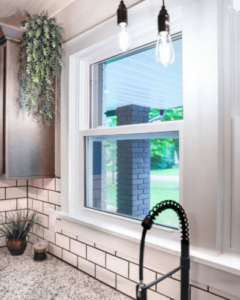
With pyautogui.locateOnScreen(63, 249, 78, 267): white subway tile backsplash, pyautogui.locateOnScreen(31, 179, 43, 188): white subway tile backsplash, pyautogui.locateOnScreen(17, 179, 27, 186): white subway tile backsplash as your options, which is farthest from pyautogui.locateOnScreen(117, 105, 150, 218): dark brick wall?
pyautogui.locateOnScreen(17, 179, 27, 186): white subway tile backsplash

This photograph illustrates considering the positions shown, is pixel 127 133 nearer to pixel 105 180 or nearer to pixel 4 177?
pixel 105 180

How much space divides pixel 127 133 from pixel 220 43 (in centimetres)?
63

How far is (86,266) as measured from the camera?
165 centimetres

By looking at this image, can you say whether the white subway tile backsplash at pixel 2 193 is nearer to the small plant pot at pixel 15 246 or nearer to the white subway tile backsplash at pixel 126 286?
the small plant pot at pixel 15 246

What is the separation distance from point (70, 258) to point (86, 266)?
0.54 ft

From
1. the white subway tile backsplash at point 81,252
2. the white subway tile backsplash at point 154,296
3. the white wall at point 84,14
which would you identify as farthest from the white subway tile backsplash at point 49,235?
the white wall at point 84,14

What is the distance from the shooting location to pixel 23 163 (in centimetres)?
179

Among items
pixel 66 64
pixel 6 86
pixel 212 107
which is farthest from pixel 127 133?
pixel 6 86

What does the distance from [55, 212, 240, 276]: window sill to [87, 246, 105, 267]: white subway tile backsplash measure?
146 mm

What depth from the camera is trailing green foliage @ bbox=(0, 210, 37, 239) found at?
1896mm

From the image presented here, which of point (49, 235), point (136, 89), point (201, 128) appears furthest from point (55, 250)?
point (201, 128)

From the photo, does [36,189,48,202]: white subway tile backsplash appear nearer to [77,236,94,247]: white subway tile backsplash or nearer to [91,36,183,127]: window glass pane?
[77,236,94,247]: white subway tile backsplash

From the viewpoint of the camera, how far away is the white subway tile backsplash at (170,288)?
47.4 inches

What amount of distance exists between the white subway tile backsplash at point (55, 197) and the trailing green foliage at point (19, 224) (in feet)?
0.71
